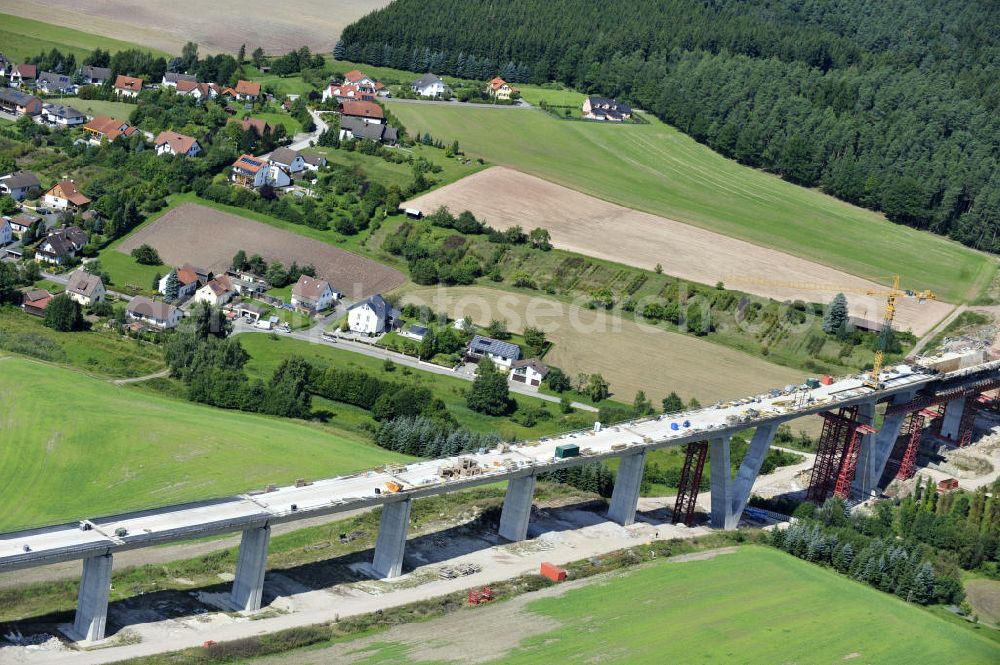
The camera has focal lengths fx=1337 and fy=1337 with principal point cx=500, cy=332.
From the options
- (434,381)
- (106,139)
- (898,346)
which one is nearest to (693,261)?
(898,346)

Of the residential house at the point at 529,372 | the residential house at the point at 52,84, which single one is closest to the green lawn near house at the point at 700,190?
the residential house at the point at 52,84

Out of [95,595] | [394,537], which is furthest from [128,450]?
[95,595]

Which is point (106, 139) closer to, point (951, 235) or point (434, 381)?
point (434, 381)

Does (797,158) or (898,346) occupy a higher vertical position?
(797,158)

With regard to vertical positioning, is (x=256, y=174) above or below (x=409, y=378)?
above

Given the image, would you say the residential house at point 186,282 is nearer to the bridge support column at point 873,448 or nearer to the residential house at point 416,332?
the residential house at point 416,332

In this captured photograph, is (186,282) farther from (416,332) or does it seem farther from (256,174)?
(256,174)
